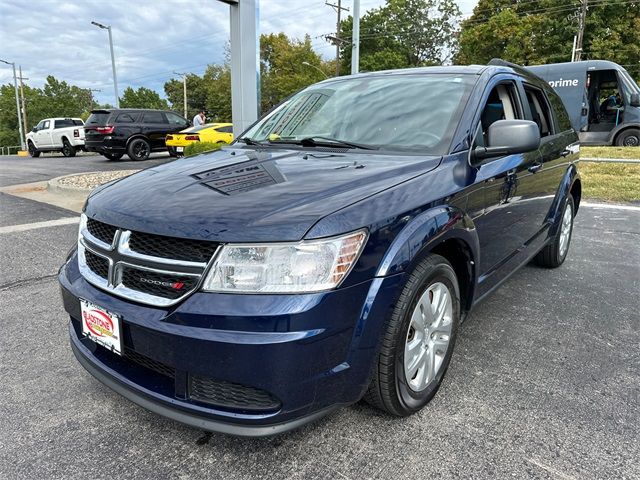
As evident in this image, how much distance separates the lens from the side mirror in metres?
2.49

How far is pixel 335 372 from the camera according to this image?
1771mm

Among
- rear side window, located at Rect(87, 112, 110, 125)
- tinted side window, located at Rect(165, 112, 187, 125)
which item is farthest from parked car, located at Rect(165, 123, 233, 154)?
rear side window, located at Rect(87, 112, 110, 125)

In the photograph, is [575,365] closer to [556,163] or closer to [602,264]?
[556,163]

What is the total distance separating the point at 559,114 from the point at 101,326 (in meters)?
4.19

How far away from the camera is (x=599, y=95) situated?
15828 millimetres

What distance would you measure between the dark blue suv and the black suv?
14.5m

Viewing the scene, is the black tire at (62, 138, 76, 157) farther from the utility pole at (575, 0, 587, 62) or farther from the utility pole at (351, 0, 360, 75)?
the utility pole at (575, 0, 587, 62)

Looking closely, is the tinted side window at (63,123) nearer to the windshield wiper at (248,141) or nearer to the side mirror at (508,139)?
the windshield wiper at (248,141)

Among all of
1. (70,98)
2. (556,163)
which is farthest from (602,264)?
(70,98)

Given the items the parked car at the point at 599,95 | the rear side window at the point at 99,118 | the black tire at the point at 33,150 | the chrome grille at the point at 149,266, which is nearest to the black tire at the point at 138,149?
the rear side window at the point at 99,118

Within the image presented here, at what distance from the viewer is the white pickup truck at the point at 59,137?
21516mm

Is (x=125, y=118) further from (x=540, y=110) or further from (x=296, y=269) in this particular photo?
(x=296, y=269)

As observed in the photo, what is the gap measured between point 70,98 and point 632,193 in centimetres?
8608

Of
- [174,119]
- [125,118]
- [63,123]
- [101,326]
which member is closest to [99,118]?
[125,118]
